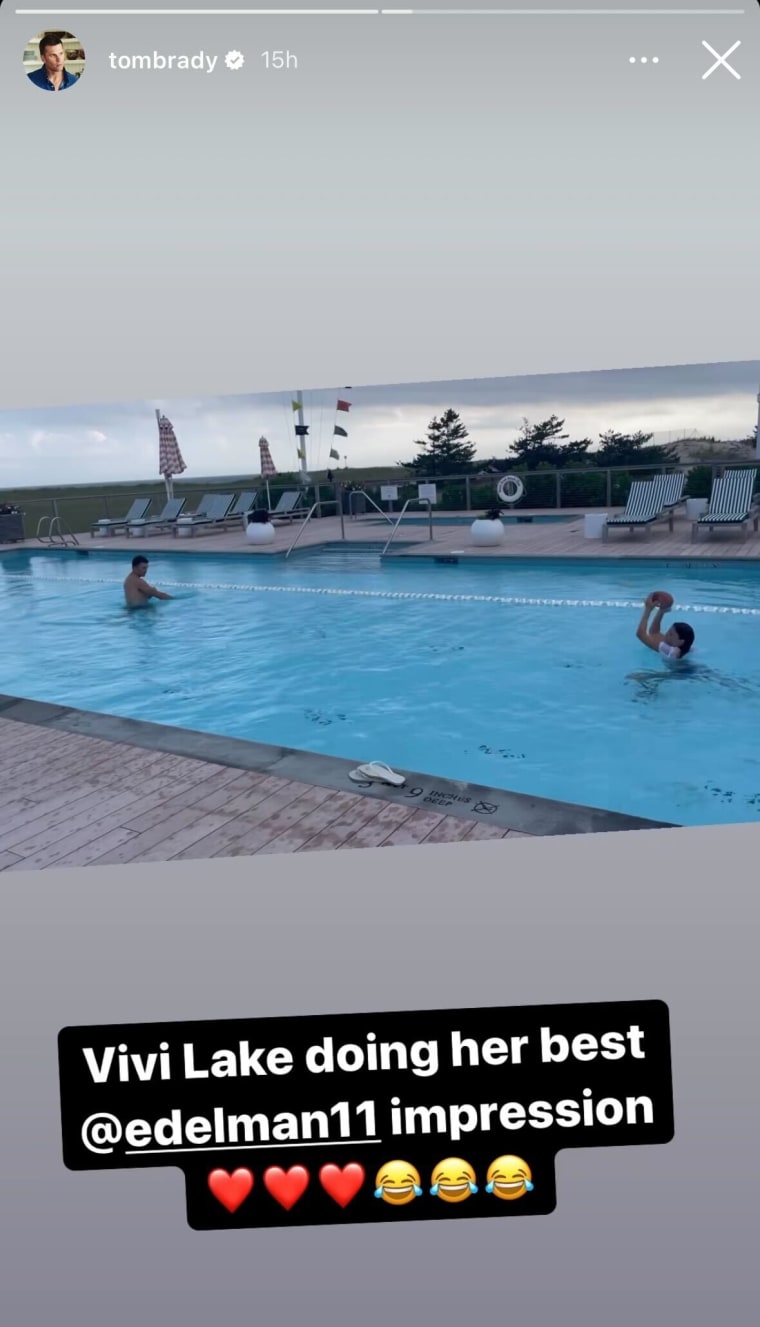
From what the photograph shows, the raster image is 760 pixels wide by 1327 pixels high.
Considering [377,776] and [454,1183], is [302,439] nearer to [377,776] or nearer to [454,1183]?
[377,776]

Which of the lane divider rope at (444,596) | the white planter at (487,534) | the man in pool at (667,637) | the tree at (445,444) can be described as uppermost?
the tree at (445,444)

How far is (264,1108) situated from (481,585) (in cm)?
893

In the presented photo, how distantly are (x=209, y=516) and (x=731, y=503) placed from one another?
9.75 metres

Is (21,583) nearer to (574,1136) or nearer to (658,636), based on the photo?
(658,636)

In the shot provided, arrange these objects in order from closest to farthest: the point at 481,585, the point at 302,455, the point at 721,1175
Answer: the point at 721,1175
the point at 481,585
the point at 302,455

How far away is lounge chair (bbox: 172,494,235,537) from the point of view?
16.0 meters

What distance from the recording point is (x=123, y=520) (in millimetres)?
16922

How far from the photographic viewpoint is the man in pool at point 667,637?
6.38m

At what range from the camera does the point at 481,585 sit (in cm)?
1005

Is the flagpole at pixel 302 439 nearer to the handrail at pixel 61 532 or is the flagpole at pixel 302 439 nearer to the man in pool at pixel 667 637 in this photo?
the handrail at pixel 61 532

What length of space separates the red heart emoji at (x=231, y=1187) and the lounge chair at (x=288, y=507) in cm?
1564

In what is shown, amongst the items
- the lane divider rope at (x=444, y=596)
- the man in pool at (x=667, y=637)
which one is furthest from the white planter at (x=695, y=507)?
the man in pool at (x=667, y=637)

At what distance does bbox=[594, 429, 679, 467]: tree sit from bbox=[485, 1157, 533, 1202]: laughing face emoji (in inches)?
819

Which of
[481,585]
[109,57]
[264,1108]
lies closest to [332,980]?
[264,1108]
